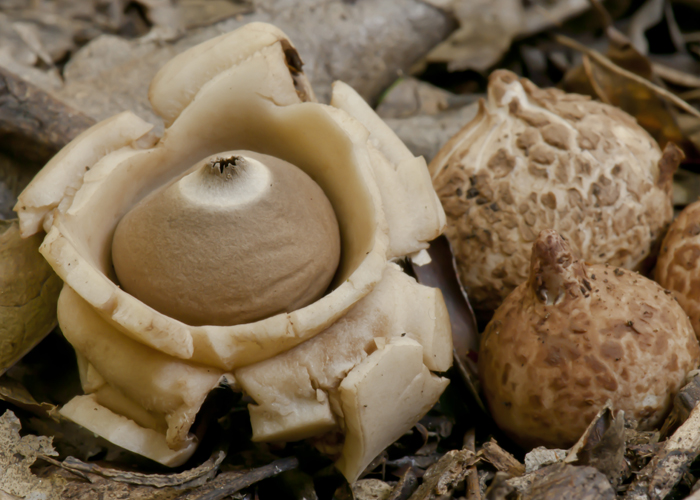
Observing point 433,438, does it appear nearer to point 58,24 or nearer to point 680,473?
point 680,473

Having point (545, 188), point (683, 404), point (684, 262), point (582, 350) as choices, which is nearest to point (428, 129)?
point (545, 188)

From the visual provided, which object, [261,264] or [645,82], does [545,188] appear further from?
[261,264]

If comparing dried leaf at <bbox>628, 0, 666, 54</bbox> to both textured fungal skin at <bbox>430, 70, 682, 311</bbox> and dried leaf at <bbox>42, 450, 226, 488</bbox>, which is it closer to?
textured fungal skin at <bbox>430, 70, 682, 311</bbox>

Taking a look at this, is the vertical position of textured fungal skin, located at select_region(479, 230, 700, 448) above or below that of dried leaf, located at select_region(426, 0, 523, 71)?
below

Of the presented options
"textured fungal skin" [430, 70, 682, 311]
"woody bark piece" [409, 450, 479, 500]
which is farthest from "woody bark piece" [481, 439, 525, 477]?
"textured fungal skin" [430, 70, 682, 311]

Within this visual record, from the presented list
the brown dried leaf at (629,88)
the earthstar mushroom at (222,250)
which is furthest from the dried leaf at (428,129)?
the earthstar mushroom at (222,250)

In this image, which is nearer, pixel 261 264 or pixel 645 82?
pixel 261 264
